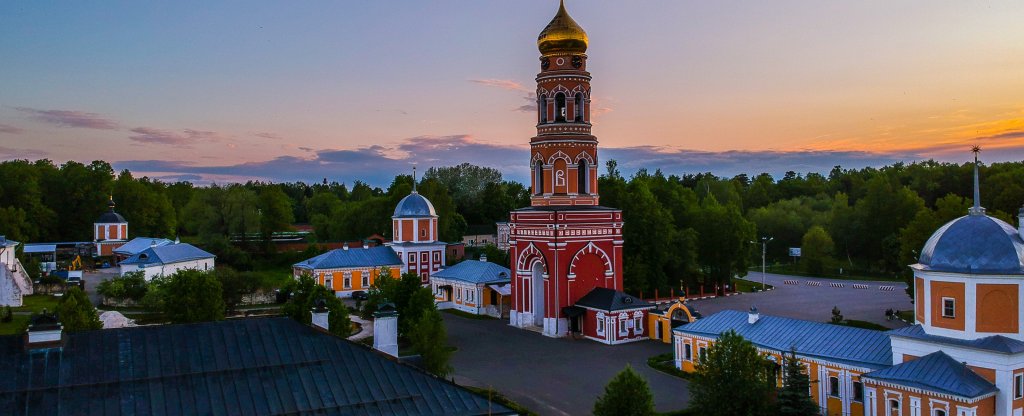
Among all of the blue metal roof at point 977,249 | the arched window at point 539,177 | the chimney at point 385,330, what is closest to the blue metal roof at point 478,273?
the arched window at point 539,177

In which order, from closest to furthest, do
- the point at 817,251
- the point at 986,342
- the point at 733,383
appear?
the point at 733,383
the point at 986,342
the point at 817,251

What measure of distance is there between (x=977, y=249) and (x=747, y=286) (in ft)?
104

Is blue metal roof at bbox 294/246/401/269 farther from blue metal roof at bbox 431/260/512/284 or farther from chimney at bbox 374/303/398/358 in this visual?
chimney at bbox 374/303/398/358

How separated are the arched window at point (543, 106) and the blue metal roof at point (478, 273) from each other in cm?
820

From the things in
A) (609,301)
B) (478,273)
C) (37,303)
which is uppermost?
(478,273)

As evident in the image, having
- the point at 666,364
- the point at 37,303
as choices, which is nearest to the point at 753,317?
the point at 666,364

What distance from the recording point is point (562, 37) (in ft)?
103

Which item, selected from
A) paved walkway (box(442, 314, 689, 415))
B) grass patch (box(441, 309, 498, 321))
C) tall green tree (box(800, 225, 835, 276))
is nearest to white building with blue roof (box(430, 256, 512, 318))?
grass patch (box(441, 309, 498, 321))

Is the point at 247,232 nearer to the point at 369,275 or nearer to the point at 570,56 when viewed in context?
the point at 369,275

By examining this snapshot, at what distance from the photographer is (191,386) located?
1009 centimetres

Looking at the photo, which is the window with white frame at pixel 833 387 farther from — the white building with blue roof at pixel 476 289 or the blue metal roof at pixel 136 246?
the blue metal roof at pixel 136 246

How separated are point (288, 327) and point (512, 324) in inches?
831

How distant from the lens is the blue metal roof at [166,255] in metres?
39.5

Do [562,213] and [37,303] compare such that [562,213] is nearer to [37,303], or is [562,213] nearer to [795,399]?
[795,399]
